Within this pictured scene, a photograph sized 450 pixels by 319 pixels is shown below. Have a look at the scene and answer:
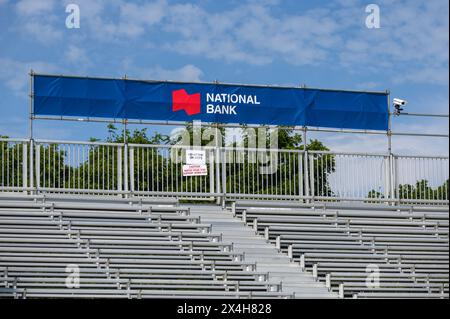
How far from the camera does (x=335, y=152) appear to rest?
18.2 metres

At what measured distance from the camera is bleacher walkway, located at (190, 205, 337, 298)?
15.5m

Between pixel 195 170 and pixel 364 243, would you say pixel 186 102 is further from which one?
pixel 364 243

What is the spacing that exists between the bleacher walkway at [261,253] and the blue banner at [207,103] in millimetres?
1816

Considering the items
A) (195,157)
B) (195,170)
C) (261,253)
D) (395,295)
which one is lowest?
(395,295)

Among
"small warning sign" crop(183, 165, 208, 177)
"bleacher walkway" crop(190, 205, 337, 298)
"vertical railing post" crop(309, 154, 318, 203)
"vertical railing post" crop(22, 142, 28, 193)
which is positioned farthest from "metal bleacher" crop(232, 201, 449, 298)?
"vertical railing post" crop(22, 142, 28, 193)

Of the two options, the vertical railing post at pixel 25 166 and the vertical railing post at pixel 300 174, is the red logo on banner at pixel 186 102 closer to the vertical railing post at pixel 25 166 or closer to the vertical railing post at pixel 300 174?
the vertical railing post at pixel 300 174

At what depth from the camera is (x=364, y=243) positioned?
17156 millimetres

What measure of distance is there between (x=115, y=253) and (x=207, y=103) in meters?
4.03

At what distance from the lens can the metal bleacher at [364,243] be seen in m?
15.9

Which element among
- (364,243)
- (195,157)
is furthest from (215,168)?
(364,243)

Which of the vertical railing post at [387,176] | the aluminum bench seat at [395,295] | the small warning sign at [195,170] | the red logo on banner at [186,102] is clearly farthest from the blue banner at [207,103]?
the aluminum bench seat at [395,295]

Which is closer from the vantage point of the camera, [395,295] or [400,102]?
[395,295]

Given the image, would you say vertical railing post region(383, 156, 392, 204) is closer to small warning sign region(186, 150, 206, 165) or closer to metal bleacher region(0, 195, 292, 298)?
small warning sign region(186, 150, 206, 165)
